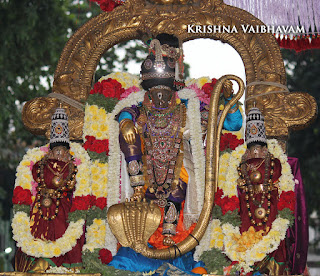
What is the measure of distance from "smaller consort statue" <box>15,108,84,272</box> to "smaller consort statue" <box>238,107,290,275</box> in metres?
1.90

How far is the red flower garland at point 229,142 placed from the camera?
301 inches

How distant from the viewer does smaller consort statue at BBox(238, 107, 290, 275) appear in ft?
22.7

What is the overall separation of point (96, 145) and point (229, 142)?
156 centimetres

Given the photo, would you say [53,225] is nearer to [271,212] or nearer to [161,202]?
[161,202]

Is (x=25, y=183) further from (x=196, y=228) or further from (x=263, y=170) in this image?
(x=263, y=170)

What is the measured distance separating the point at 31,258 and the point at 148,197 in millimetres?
1459

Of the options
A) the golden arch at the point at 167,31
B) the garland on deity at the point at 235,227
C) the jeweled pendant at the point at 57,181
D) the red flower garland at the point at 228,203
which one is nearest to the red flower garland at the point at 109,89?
the golden arch at the point at 167,31

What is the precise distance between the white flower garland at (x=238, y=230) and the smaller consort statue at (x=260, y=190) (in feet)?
0.27

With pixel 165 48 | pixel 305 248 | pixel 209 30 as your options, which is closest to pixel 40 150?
pixel 165 48

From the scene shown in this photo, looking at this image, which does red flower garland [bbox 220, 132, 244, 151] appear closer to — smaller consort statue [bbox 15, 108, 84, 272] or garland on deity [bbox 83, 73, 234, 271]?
garland on deity [bbox 83, 73, 234, 271]

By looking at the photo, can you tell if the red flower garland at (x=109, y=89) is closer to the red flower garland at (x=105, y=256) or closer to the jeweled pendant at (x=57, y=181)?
the jeweled pendant at (x=57, y=181)

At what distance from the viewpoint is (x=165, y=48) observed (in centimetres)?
743

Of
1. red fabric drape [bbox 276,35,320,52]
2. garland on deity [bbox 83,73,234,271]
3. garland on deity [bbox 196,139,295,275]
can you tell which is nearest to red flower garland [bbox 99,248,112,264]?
garland on deity [bbox 83,73,234,271]

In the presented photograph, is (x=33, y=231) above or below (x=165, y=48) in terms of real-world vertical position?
below
